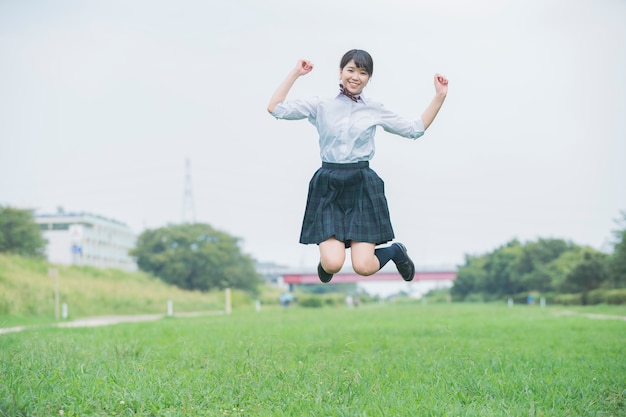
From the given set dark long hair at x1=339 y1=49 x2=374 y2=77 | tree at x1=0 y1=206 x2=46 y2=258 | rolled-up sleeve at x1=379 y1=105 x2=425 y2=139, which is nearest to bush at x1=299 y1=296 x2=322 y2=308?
tree at x1=0 y1=206 x2=46 y2=258

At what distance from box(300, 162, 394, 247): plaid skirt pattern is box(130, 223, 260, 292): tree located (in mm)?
55332

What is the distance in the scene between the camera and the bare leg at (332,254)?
6.56 metres

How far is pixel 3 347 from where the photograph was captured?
28.7ft

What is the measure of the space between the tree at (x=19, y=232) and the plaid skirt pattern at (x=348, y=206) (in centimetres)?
4735

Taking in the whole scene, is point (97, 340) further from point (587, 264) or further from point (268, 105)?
point (587, 264)

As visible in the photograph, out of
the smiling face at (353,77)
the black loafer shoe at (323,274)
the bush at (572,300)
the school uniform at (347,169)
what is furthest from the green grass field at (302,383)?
the bush at (572,300)

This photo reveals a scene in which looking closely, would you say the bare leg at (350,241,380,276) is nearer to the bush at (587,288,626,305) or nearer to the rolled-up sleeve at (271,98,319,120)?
the rolled-up sleeve at (271,98,319,120)

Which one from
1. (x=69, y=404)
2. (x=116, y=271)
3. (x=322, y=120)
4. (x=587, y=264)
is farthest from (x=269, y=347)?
(x=587, y=264)

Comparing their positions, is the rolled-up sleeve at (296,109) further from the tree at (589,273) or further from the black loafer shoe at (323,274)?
the tree at (589,273)

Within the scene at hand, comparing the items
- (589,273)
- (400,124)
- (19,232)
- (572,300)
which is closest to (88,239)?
(19,232)

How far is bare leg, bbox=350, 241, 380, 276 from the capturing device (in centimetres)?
669

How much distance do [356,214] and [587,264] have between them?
49.0 m

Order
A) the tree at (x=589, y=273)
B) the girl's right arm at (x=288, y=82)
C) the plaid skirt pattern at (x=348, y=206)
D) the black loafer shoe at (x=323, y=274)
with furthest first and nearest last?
the tree at (x=589, y=273) < the black loafer shoe at (x=323, y=274) < the plaid skirt pattern at (x=348, y=206) < the girl's right arm at (x=288, y=82)

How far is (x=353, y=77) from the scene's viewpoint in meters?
6.54
